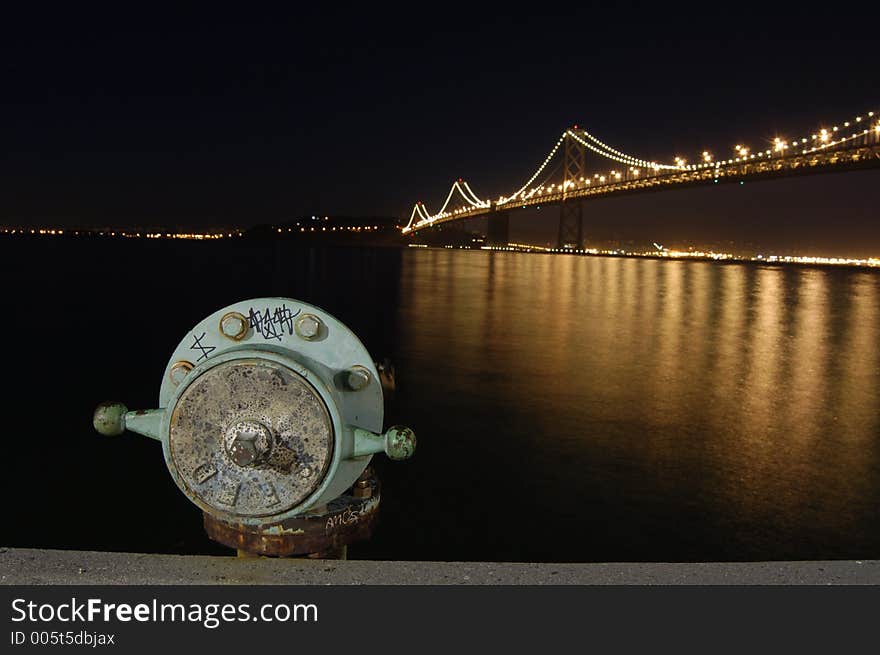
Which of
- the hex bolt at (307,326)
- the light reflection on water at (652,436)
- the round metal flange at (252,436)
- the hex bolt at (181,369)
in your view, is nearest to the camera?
the round metal flange at (252,436)

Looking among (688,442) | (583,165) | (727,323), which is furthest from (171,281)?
(583,165)

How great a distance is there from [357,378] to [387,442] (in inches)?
9.1

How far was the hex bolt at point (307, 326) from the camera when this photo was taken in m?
2.33

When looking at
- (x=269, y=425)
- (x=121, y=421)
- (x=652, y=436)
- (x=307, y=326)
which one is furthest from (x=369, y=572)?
(x=652, y=436)

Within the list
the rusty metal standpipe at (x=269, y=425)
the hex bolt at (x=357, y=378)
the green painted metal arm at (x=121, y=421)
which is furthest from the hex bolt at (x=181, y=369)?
the hex bolt at (x=357, y=378)

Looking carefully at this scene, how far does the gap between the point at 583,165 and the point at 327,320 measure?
92.8 m

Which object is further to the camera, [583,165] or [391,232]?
[391,232]

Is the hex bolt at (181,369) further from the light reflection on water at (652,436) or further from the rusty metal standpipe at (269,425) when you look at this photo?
the light reflection on water at (652,436)

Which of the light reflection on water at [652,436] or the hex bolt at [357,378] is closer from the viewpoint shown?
the hex bolt at [357,378]

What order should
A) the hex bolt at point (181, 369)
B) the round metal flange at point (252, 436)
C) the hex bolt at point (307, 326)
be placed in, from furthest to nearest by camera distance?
1. the hex bolt at point (181, 369)
2. the hex bolt at point (307, 326)
3. the round metal flange at point (252, 436)

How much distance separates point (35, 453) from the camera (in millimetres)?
8039

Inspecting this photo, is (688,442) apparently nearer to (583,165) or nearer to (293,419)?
(293,419)

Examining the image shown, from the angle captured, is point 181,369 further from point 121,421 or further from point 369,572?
point 369,572

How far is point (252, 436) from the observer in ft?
7.22
